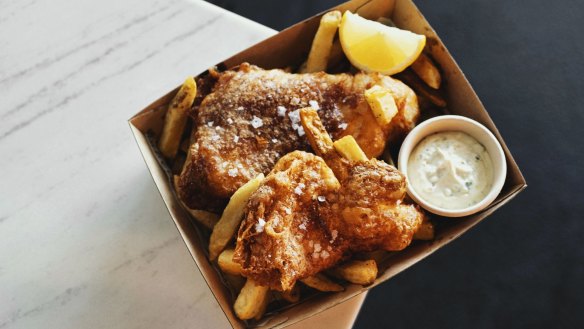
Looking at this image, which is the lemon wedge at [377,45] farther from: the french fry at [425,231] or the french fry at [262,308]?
the french fry at [262,308]

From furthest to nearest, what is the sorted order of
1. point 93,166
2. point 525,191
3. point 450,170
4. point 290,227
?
point 525,191 → point 93,166 → point 450,170 → point 290,227

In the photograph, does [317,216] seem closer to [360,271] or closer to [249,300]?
[360,271]

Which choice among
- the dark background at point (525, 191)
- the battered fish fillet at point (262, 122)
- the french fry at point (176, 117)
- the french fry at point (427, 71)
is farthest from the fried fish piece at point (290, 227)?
the dark background at point (525, 191)

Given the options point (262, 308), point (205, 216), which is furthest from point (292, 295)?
point (205, 216)

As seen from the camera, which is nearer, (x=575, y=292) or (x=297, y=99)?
(x=297, y=99)

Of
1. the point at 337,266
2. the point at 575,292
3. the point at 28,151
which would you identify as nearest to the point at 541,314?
the point at 575,292

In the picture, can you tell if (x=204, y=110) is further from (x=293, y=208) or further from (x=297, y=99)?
(x=293, y=208)

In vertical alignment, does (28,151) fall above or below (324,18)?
below
